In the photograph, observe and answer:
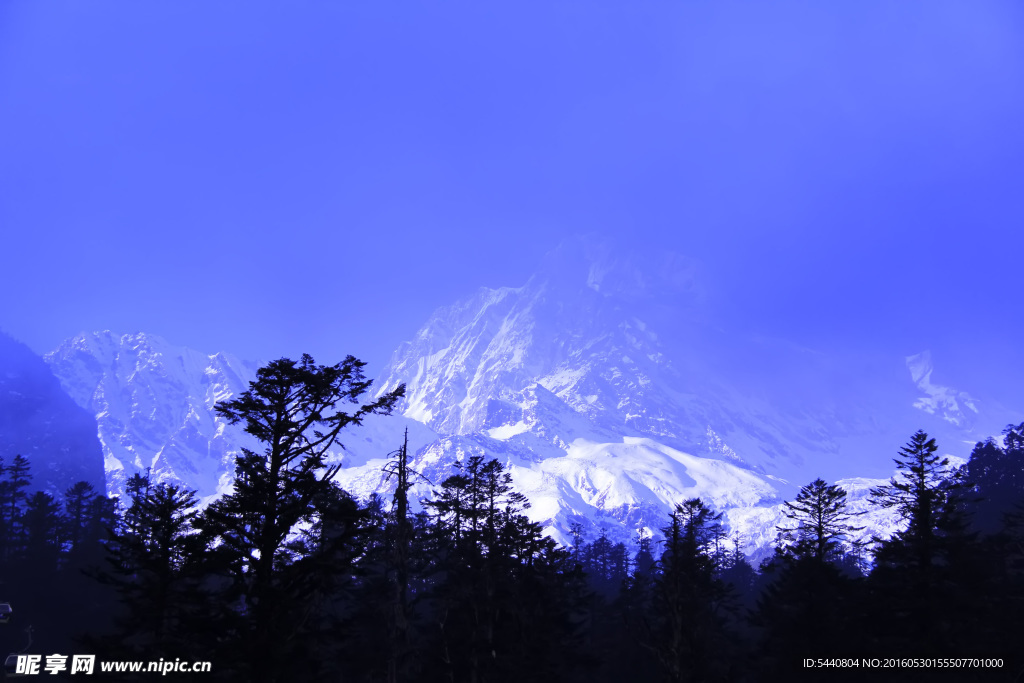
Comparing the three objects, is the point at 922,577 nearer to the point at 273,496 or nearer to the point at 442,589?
the point at 442,589

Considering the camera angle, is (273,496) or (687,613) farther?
(687,613)

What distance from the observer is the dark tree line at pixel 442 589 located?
21.9 meters

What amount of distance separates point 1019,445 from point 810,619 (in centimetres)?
11992

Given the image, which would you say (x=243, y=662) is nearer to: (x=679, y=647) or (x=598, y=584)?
(x=679, y=647)

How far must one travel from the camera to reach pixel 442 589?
42.2 metres

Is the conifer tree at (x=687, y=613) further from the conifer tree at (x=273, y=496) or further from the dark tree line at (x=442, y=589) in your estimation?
the conifer tree at (x=273, y=496)

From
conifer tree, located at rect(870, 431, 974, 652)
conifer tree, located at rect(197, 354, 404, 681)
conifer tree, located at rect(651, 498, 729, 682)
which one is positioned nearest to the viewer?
conifer tree, located at rect(197, 354, 404, 681)

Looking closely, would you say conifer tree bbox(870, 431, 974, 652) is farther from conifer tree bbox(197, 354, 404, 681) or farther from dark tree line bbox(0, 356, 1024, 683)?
conifer tree bbox(197, 354, 404, 681)

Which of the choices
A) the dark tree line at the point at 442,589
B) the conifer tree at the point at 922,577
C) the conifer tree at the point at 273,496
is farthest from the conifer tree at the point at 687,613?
the conifer tree at the point at 273,496

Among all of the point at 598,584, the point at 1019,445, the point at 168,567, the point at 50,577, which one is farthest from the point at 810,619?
the point at 1019,445

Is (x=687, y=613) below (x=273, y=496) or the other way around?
below

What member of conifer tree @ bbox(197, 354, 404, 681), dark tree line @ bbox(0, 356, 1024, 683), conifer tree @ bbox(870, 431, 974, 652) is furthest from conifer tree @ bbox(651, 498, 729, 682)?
conifer tree @ bbox(197, 354, 404, 681)

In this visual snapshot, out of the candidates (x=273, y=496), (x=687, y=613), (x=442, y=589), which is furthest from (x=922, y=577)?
(x=273, y=496)

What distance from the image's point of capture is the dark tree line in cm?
2186
